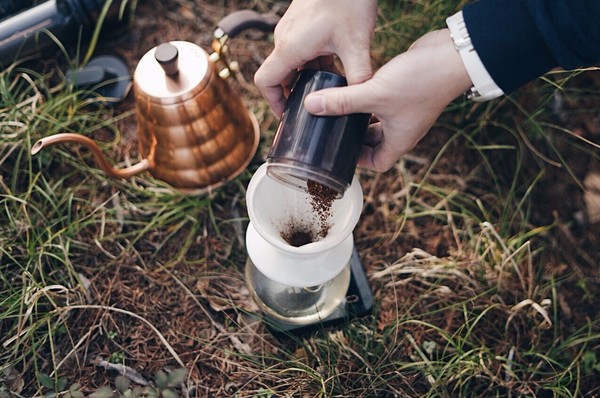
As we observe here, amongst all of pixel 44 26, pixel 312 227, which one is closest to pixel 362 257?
pixel 312 227

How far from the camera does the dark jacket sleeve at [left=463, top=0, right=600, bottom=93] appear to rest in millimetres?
1055

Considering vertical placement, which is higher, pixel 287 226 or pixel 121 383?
pixel 287 226

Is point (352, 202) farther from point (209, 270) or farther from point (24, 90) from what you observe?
point (24, 90)

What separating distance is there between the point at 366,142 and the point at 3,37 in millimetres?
1210

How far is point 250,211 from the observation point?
1.14 meters

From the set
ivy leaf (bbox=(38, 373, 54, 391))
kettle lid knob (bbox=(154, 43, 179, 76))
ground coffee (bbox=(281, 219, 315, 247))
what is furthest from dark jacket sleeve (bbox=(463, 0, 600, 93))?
ivy leaf (bbox=(38, 373, 54, 391))

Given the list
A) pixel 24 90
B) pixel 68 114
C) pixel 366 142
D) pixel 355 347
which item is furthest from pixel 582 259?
pixel 24 90

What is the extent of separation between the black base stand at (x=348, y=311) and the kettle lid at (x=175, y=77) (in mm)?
628

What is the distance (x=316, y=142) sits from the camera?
107cm

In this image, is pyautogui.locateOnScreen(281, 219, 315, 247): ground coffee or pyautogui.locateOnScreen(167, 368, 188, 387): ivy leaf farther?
pyautogui.locateOnScreen(167, 368, 188, 387): ivy leaf

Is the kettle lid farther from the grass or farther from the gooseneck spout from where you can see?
the grass

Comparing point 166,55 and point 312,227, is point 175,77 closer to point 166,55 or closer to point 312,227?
point 166,55

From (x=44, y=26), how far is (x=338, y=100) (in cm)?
119

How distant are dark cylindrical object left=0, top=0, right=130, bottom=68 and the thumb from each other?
102 cm
